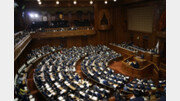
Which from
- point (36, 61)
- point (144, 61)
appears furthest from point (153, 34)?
point (36, 61)

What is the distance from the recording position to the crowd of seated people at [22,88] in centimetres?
734

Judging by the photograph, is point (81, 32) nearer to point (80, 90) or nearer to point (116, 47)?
point (116, 47)

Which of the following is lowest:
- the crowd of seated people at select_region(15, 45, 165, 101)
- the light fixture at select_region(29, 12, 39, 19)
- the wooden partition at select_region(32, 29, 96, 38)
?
the crowd of seated people at select_region(15, 45, 165, 101)

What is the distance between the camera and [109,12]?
2055cm

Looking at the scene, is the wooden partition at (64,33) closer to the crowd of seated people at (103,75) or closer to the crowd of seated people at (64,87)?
the crowd of seated people at (103,75)

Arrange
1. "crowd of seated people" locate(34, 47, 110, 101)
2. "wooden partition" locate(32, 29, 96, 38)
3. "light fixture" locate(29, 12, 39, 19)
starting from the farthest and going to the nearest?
"light fixture" locate(29, 12, 39, 19)
"wooden partition" locate(32, 29, 96, 38)
"crowd of seated people" locate(34, 47, 110, 101)

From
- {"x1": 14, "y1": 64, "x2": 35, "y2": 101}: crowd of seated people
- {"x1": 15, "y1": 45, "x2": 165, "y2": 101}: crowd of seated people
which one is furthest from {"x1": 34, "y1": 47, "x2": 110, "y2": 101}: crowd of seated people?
{"x1": 14, "y1": 64, "x2": 35, "y2": 101}: crowd of seated people

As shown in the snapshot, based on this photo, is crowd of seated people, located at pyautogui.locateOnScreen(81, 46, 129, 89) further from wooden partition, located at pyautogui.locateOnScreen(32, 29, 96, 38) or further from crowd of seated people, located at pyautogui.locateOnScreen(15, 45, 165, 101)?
wooden partition, located at pyautogui.locateOnScreen(32, 29, 96, 38)

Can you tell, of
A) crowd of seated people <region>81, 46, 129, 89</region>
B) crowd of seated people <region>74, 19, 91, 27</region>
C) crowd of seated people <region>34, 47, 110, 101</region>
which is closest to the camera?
crowd of seated people <region>34, 47, 110, 101</region>

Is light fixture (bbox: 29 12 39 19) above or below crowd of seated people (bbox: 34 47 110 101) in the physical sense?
above

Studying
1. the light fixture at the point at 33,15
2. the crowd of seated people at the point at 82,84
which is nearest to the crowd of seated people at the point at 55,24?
the light fixture at the point at 33,15

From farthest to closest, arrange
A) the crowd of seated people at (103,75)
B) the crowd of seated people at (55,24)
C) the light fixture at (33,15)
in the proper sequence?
the light fixture at (33,15), the crowd of seated people at (55,24), the crowd of seated people at (103,75)

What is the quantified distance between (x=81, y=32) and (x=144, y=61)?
1065 cm

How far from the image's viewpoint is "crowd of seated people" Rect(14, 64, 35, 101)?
7344 millimetres
